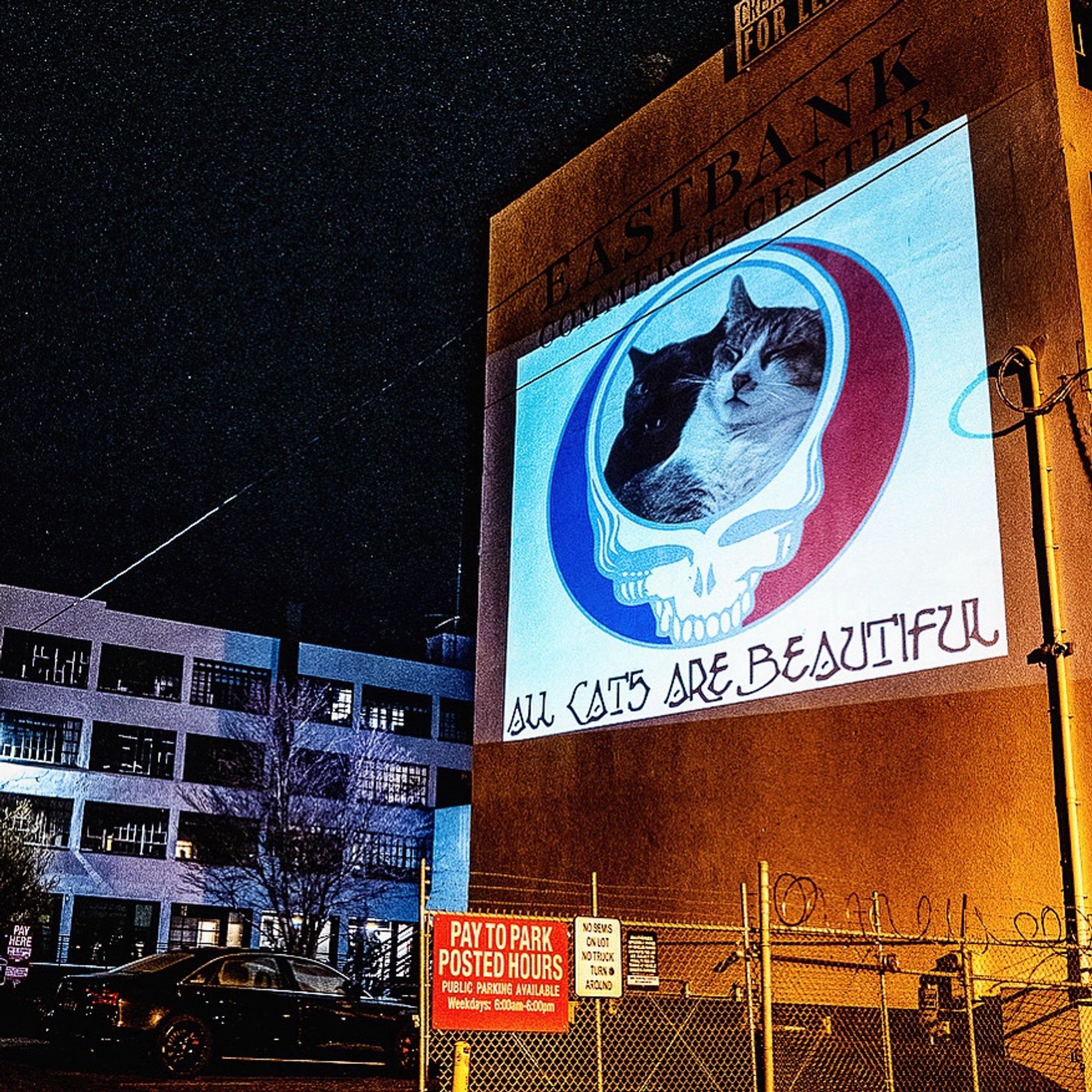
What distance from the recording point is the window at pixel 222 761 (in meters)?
49.8

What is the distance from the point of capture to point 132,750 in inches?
1997

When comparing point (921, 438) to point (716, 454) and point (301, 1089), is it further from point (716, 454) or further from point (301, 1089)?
point (301, 1089)

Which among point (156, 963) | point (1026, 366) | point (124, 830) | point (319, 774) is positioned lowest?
point (156, 963)

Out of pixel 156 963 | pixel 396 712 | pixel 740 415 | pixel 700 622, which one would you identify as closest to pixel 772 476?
pixel 740 415

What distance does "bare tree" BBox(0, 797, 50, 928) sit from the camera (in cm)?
4247

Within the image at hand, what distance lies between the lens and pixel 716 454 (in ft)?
57.9

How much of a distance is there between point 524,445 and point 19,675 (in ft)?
111

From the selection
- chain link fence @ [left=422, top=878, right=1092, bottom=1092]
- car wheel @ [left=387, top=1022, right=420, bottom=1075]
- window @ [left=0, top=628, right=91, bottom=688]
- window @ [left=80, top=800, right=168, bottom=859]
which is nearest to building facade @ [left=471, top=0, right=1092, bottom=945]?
chain link fence @ [left=422, top=878, right=1092, bottom=1092]

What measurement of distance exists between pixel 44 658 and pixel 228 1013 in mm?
37402

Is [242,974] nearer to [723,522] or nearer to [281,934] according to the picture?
[723,522]

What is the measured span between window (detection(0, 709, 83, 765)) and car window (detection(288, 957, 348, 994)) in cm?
3496

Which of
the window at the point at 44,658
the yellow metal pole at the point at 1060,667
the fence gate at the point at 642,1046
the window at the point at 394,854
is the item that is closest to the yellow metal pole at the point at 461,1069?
the fence gate at the point at 642,1046

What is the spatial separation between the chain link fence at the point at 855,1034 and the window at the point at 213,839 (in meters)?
34.9

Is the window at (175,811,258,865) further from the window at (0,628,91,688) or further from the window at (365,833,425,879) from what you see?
the window at (0,628,91,688)
